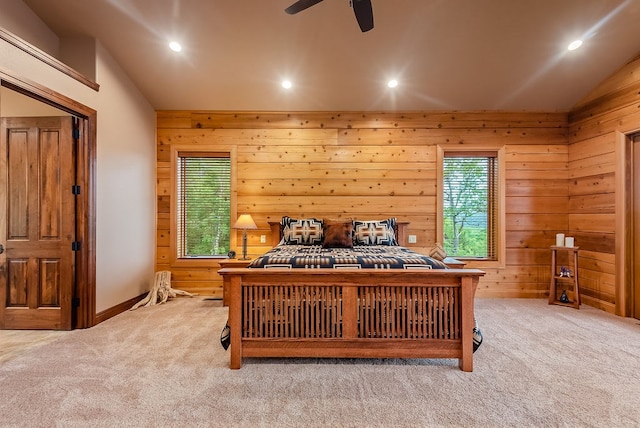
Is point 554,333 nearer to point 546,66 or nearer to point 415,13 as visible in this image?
point 546,66

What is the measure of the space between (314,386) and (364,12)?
8.90 feet

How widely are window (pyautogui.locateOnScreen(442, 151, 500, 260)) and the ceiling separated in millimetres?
834

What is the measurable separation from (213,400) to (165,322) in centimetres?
170

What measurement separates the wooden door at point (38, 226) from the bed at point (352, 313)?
7.00 feet

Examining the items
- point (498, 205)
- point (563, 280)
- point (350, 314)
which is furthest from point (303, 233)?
point (563, 280)

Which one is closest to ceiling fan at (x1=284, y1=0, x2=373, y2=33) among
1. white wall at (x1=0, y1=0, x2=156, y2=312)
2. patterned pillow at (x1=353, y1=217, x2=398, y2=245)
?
patterned pillow at (x1=353, y1=217, x2=398, y2=245)

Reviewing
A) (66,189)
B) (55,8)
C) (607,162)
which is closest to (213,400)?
(66,189)

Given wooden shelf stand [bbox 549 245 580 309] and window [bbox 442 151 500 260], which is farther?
window [bbox 442 151 500 260]

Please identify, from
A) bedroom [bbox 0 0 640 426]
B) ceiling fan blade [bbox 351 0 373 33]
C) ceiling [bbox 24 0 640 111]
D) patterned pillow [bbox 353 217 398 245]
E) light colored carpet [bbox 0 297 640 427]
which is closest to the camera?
light colored carpet [bbox 0 297 640 427]

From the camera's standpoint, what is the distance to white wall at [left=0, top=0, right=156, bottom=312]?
301 centimetres

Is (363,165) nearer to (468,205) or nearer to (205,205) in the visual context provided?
(468,205)

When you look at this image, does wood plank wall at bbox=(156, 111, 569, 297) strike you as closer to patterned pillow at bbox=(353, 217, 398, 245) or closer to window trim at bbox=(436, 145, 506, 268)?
window trim at bbox=(436, 145, 506, 268)

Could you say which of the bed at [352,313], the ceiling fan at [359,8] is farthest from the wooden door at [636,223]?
the ceiling fan at [359,8]

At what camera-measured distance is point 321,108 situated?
4.23 meters
